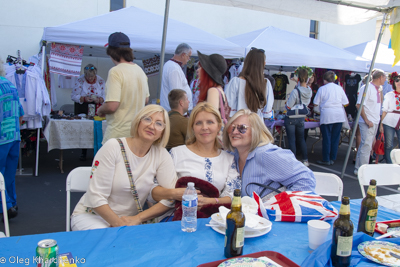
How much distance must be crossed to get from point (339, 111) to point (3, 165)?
553 cm

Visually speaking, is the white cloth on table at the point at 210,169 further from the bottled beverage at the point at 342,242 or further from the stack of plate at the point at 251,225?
the bottled beverage at the point at 342,242

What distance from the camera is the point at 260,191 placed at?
2100mm

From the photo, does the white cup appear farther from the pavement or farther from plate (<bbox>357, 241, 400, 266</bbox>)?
the pavement

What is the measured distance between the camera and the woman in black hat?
3033 millimetres

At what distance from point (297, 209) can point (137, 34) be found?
14.2 feet

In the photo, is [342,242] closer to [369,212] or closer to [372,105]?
[369,212]

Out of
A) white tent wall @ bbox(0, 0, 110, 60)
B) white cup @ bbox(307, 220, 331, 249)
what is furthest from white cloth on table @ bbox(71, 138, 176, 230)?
white tent wall @ bbox(0, 0, 110, 60)

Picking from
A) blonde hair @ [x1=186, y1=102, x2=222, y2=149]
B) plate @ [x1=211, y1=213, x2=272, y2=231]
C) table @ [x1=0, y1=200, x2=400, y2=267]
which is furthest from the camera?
blonde hair @ [x1=186, y1=102, x2=222, y2=149]

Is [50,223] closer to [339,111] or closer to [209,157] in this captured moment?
[209,157]

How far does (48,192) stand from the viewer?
13.8 feet

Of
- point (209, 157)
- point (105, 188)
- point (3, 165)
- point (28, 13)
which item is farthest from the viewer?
point (28, 13)

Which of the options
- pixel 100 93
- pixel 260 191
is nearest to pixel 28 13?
pixel 100 93

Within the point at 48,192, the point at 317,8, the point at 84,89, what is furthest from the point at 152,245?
the point at 84,89

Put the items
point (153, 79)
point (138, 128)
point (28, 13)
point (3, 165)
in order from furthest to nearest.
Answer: point (153, 79)
point (28, 13)
point (3, 165)
point (138, 128)
